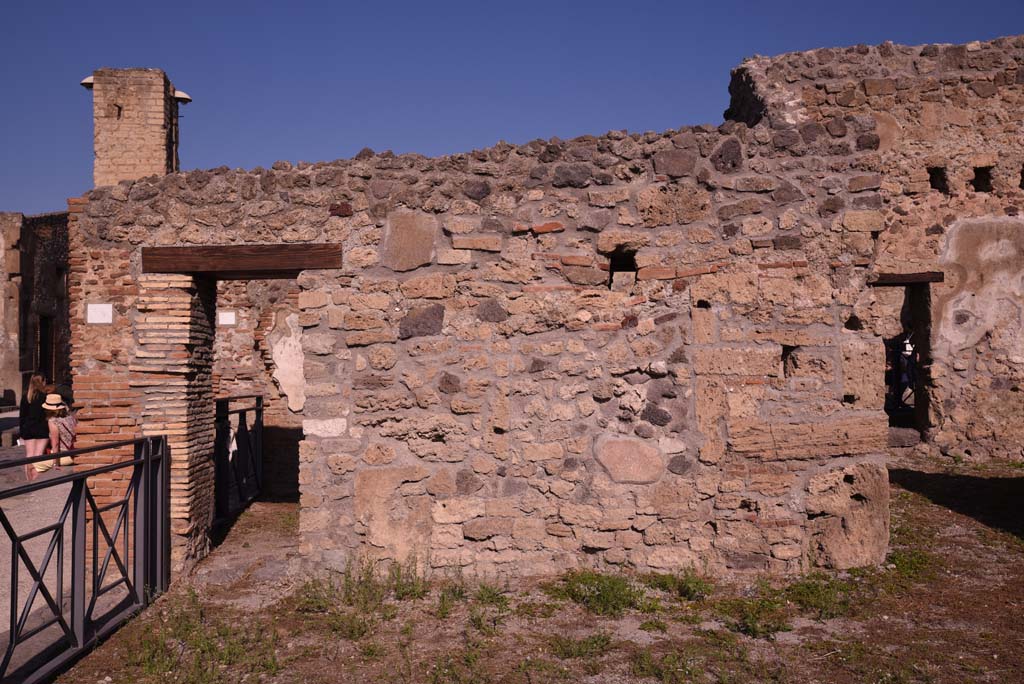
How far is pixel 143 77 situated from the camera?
11.9m

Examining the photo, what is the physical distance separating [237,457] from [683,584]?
5717 mm

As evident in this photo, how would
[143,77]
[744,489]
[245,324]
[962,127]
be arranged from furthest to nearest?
1. [143,77]
2. [245,324]
3. [962,127]
4. [744,489]

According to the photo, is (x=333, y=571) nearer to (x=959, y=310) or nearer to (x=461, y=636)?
(x=461, y=636)

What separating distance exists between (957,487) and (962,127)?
418 centimetres

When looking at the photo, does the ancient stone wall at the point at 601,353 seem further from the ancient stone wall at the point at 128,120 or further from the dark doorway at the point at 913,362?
the ancient stone wall at the point at 128,120

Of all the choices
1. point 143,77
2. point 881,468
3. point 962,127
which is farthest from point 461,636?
point 143,77

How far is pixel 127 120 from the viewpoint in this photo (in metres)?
12.0

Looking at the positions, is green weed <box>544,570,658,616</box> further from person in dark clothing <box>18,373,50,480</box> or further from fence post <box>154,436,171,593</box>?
person in dark clothing <box>18,373,50,480</box>

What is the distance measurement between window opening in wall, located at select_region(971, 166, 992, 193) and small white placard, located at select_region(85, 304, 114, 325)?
8915 mm

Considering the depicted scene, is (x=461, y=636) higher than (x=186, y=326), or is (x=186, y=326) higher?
(x=186, y=326)

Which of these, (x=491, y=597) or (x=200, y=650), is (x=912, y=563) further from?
(x=200, y=650)

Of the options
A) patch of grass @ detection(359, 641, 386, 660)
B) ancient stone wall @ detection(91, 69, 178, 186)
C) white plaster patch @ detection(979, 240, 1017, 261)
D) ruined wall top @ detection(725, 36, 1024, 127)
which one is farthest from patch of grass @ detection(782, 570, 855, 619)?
ancient stone wall @ detection(91, 69, 178, 186)

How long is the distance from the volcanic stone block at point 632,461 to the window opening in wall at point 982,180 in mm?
6314

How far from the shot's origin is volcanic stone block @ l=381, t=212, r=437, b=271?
16.2 ft
